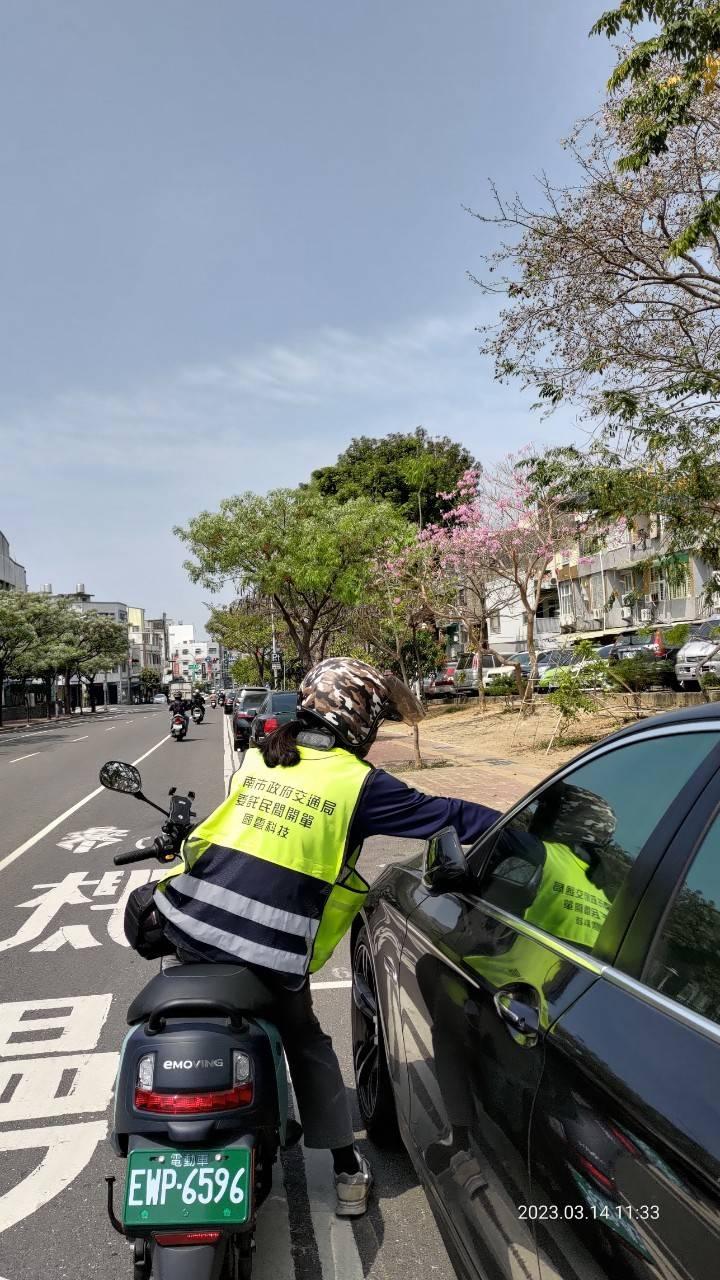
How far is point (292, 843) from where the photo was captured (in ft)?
7.73

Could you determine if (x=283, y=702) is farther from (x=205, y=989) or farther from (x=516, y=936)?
(x=516, y=936)

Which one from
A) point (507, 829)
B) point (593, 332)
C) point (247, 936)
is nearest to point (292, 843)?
point (247, 936)

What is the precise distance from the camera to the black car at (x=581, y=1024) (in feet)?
4.48

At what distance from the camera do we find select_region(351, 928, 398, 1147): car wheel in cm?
306

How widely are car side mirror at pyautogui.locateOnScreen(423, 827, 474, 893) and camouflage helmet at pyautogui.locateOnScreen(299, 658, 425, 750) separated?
391 millimetres

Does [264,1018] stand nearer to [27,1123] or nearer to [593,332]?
[27,1123]

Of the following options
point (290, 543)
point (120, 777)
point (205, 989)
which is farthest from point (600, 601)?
point (205, 989)

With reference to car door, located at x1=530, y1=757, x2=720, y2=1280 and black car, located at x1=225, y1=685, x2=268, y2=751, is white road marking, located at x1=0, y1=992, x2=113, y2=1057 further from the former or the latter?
black car, located at x1=225, y1=685, x2=268, y2=751

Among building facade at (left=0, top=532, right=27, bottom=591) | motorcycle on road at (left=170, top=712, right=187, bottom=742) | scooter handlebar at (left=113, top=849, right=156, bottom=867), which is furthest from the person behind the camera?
building facade at (left=0, top=532, right=27, bottom=591)

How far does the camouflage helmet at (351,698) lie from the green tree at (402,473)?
35.5 meters

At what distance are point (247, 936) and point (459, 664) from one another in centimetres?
4274

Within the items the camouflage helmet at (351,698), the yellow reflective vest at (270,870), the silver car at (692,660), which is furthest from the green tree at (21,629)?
the yellow reflective vest at (270,870)

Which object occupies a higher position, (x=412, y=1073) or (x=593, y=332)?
(x=593, y=332)

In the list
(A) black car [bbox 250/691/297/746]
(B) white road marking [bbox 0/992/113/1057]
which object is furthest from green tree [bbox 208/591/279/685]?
(B) white road marking [bbox 0/992/113/1057]
